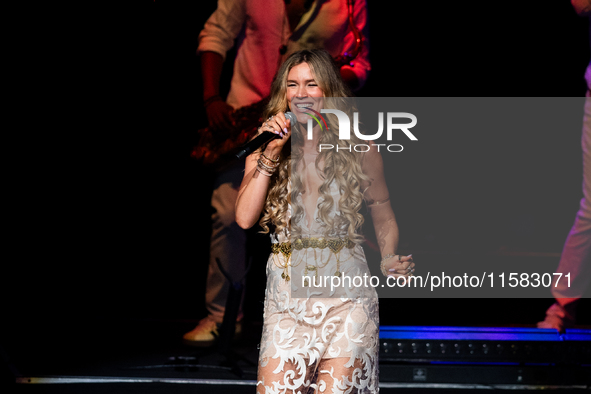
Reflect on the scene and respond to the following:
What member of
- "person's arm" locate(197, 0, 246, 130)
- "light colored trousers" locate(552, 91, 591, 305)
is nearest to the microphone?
"person's arm" locate(197, 0, 246, 130)

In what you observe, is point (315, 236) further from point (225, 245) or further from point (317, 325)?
point (225, 245)

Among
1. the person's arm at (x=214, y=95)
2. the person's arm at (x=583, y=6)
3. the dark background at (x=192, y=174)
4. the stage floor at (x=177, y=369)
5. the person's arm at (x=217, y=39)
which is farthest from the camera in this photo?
the dark background at (x=192, y=174)

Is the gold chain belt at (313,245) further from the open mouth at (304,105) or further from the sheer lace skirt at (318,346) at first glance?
the open mouth at (304,105)

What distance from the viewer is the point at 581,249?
10.3ft

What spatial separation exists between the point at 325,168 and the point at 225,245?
1904 mm

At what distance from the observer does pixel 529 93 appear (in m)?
3.66

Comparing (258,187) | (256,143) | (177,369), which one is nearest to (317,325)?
(258,187)

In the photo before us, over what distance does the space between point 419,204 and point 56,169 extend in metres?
2.31

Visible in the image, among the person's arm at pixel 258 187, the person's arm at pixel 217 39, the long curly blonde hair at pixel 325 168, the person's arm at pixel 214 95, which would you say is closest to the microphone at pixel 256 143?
the person's arm at pixel 258 187

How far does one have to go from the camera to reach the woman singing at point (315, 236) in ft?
5.06

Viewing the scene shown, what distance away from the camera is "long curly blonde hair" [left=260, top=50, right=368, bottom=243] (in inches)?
64.6

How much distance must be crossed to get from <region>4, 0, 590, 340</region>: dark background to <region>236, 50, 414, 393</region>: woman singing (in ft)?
5.78

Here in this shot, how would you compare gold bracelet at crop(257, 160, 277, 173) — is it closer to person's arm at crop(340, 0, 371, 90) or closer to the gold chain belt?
the gold chain belt

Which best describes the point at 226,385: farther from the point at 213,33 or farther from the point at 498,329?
the point at 213,33
